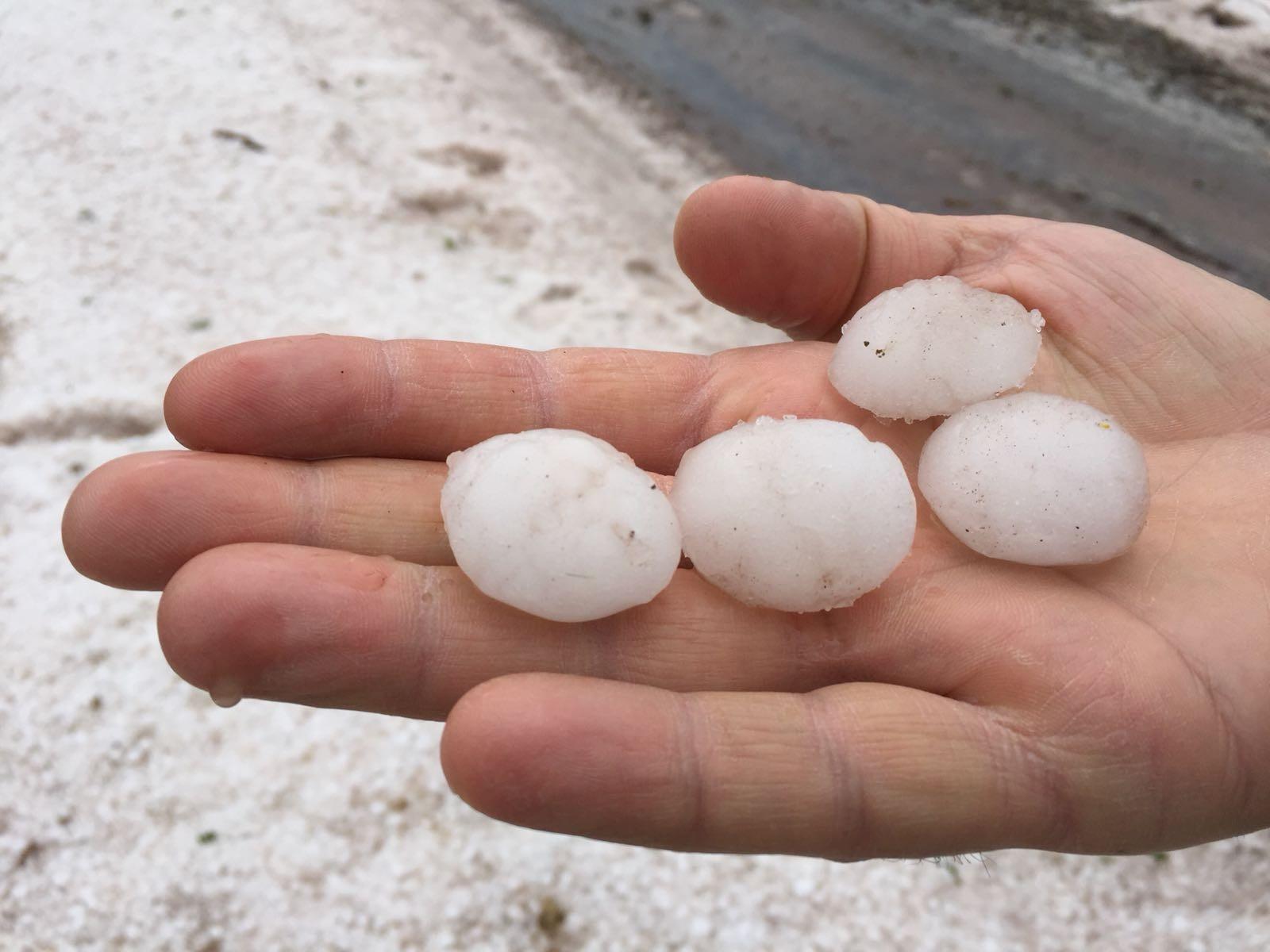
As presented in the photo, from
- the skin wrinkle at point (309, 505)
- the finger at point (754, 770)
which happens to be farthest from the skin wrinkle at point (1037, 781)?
the skin wrinkle at point (309, 505)

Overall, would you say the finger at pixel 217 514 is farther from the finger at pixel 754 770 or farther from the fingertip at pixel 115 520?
the finger at pixel 754 770

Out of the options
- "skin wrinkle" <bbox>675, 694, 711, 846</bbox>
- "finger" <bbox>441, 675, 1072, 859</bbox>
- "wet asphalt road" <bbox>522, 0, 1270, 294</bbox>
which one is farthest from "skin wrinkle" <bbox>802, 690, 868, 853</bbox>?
"wet asphalt road" <bbox>522, 0, 1270, 294</bbox>

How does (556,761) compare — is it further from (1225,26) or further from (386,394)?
(1225,26)

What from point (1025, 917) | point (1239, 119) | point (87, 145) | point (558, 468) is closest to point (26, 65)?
point (87, 145)

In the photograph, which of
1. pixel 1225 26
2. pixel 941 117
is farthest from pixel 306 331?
pixel 1225 26

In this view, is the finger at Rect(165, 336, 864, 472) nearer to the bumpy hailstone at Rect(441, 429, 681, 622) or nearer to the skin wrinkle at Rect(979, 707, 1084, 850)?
the bumpy hailstone at Rect(441, 429, 681, 622)

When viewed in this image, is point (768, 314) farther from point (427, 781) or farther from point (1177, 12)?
point (1177, 12)
